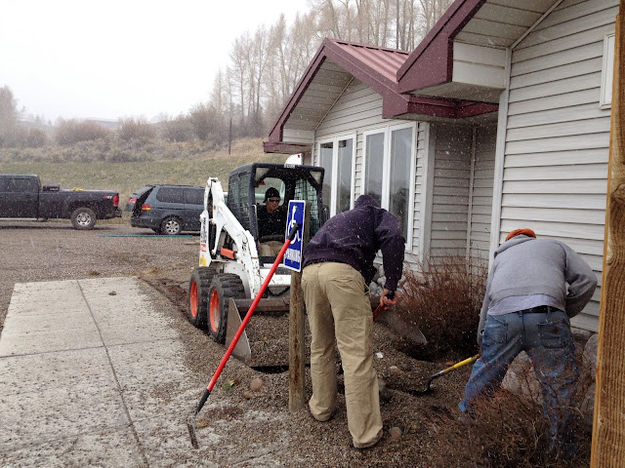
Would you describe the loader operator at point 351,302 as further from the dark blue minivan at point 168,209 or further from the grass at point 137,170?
the grass at point 137,170

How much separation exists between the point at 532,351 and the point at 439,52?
11.6ft

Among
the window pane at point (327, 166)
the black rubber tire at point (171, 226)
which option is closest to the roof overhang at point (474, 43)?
the window pane at point (327, 166)

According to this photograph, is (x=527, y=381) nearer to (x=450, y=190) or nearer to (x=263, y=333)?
(x=263, y=333)

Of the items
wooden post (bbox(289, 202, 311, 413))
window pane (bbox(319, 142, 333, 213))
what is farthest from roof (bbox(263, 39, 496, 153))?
wooden post (bbox(289, 202, 311, 413))

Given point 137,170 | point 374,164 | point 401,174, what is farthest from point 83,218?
point 137,170

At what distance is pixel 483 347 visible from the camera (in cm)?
343

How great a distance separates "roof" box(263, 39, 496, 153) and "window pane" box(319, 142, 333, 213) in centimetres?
46

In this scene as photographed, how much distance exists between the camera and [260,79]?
201 feet

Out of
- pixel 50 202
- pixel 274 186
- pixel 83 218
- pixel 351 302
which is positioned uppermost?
pixel 274 186

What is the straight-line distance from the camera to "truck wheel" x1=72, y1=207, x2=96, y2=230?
19688 millimetres

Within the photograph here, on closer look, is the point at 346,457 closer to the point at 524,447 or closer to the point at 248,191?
the point at 524,447

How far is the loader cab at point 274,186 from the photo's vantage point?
632 cm

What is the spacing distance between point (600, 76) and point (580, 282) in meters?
2.29

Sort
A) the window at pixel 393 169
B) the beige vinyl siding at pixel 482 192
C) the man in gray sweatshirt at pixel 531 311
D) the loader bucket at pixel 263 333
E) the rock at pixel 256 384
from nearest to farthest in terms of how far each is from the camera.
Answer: the man in gray sweatshirt at pixel 531 311, the rock at pixel 256 384, the loader bucket at pixel 263 333, the beige vinyl siding at pixel 482 192, the window at pixel 393 169
